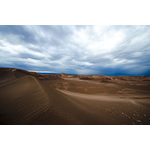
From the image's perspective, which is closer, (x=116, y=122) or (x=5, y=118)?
(x=5, y=118)

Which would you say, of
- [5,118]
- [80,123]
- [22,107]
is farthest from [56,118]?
[5,118]

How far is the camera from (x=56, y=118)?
1940 mm

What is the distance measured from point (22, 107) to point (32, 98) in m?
0.41

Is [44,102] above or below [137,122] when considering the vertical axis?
above

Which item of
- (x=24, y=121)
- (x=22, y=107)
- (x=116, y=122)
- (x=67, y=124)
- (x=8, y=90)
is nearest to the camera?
(x=24, y=121)

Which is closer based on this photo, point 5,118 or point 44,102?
point 5,118

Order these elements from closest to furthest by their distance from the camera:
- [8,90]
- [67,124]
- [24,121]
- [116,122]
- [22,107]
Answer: [24,121]
[67,124]
[22,107]
[116,122]
[8,90]

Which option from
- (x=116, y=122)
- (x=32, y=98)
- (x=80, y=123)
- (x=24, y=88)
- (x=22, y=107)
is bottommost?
(x=116, y=122)

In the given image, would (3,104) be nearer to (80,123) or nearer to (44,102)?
(44,102)

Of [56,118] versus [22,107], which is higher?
[22,107]

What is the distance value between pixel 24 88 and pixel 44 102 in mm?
1359

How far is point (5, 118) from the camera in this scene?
1747 millimetres

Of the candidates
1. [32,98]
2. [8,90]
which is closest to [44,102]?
[32,98]

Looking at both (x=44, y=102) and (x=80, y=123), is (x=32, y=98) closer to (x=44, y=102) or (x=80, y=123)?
(x=44, y=102)
